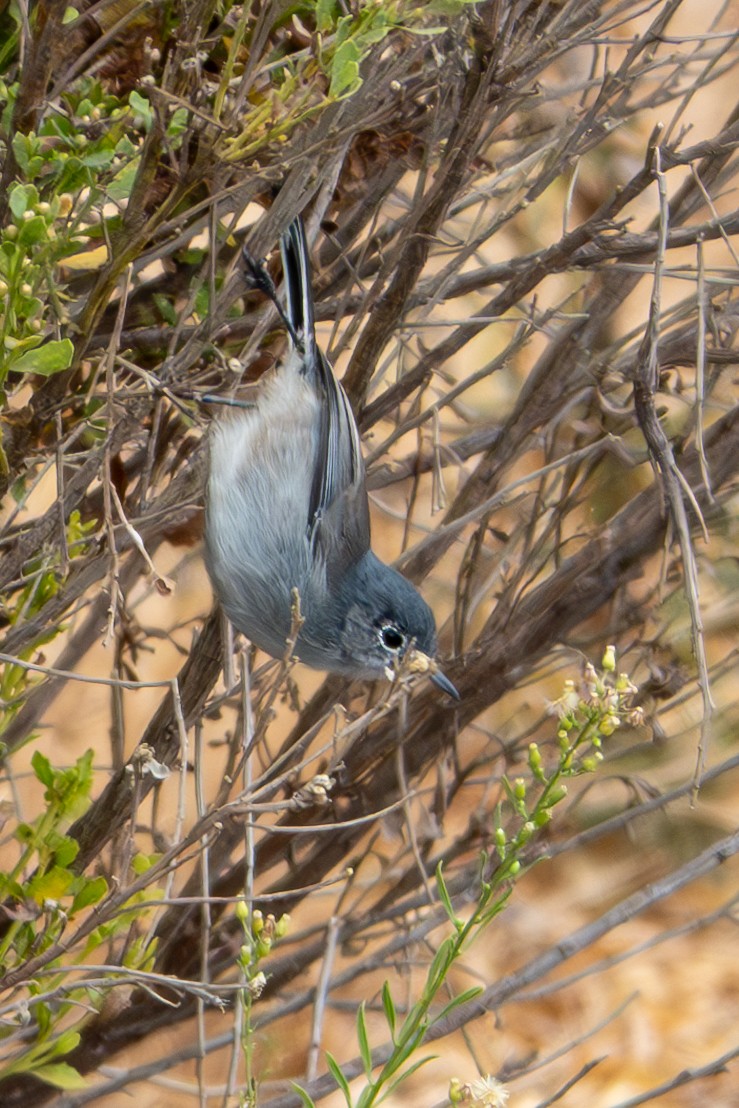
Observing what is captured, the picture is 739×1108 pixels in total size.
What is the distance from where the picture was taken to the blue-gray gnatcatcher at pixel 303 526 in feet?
7.86

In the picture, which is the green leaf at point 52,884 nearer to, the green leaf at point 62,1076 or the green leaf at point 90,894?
the green leaf at point 90,894

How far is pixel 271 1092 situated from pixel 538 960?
2.75 feet

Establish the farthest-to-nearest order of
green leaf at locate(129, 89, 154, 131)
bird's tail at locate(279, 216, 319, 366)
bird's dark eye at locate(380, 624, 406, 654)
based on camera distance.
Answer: bird's dark eye at locate(380, 624, 406, 654)
bird's tail at locate(279, 216, 319, 366)
green leaf at locate(129, 89, 154, 131)

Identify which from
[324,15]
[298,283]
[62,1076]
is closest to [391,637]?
[298,283]

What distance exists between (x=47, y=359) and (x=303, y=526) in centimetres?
116

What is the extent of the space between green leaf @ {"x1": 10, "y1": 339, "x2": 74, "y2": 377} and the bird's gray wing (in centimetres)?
91

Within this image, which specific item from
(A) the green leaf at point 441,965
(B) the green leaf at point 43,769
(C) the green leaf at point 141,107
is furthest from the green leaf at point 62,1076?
(C) the green leaf at point 141,107

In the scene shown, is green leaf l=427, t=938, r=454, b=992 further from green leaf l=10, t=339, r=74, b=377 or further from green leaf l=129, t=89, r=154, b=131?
green leaf l=129, t=89, r=154, b=131

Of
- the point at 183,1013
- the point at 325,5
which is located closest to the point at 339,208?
the point at 325,5

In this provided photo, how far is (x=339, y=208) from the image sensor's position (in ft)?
8.45

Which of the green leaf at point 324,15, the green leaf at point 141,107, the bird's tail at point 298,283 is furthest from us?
the bird's tail at point 298,283

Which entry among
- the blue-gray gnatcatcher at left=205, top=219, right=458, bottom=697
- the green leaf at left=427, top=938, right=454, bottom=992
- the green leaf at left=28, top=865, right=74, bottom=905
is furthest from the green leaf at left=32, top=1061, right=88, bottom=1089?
the green leaf at left=427, top=938, right=454, bottom=992

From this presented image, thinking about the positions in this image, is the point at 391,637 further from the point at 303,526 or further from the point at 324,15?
the point at 324,15

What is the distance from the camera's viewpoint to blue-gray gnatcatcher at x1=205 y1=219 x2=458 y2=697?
2.39 m
